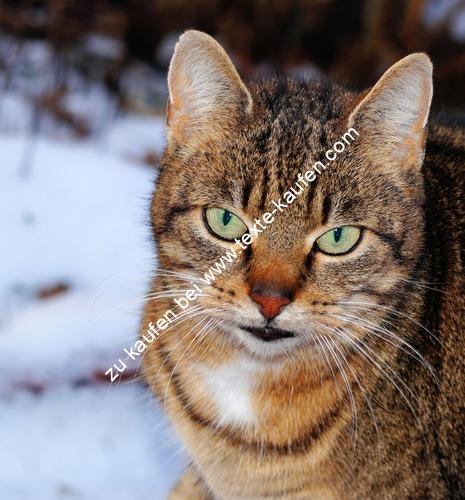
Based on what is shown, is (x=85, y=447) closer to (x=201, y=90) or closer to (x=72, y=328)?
(x=72, y=328)

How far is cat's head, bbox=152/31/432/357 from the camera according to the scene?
2.03m

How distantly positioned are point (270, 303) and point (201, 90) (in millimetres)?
590

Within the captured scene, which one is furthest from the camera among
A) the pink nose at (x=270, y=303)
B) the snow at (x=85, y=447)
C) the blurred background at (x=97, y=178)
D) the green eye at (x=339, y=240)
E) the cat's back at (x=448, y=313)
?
the blurred background at (x=97, y=178)

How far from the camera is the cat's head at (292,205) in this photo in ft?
6.66

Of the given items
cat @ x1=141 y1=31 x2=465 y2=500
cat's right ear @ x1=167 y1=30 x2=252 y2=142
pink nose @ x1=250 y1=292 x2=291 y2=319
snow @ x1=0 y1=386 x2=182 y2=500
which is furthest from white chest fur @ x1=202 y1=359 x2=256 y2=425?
cat's right ear @ x1=167 y1=30 x2=252 y2=142

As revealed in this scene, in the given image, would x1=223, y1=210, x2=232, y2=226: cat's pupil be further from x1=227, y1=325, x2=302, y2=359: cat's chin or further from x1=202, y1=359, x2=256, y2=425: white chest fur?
x1=202, y1=359, x2=256, y2=425: white chest fur

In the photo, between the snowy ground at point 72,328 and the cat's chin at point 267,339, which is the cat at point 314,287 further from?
the snowy ground at point 72,328

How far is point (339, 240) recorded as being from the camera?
2076 millimetres

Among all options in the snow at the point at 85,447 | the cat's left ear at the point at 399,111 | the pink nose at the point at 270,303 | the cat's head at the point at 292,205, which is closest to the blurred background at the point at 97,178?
the snow at the point at 85,447

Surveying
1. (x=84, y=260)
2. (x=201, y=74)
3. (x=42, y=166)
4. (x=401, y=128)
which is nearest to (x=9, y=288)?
(x=84, y=260)

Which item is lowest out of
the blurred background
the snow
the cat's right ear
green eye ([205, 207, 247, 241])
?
the snow

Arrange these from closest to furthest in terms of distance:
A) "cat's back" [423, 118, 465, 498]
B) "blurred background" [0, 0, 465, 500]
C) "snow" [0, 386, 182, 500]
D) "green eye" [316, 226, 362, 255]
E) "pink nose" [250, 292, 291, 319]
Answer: "pink nose" [250, 292, 291, 319]
"green eye" [316, 226, 362, 255]
"cat's back" [423, 118, 465, 498]
"snow" [0, 386, 182, 500]
"blurred background" [0, 0, 465, 500]

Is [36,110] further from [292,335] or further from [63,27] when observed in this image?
[292,335]

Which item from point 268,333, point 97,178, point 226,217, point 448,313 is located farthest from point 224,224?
point 97,178
